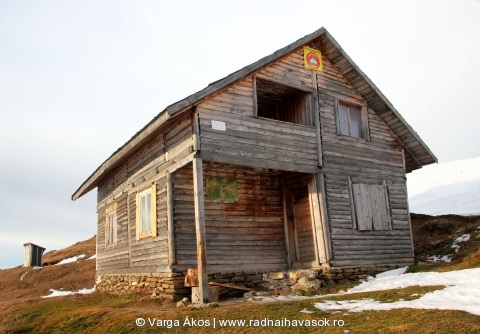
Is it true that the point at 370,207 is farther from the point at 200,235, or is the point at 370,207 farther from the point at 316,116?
the point at 200,235

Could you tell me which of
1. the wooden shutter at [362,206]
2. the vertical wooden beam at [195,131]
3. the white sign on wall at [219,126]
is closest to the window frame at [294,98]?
the white sign on wall at [219,126]

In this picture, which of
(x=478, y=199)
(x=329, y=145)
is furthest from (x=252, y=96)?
(x=478, y=199)

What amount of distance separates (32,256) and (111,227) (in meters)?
17.1

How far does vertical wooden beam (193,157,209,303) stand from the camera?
1116 centimetres

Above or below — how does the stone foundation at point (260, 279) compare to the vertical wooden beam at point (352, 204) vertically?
below

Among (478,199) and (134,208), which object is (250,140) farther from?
(478,199)

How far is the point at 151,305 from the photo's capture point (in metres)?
12.3

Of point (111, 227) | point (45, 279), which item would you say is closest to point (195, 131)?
point (111, 227)

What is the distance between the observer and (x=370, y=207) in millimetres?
16000

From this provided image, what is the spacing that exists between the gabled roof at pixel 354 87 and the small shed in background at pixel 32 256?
15371mm

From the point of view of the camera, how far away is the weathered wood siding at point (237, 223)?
43.1 feet

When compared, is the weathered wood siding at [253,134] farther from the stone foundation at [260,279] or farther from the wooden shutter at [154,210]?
the stone foundation at [260,279]

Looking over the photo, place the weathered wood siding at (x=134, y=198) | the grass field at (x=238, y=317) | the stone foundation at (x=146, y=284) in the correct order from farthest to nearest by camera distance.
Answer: the weathered wood siding at (x=134, y=198) < the stone foundation at (x=146, y=284) < the grass field at (x=238, y=317)

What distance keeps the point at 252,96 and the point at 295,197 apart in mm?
4187
